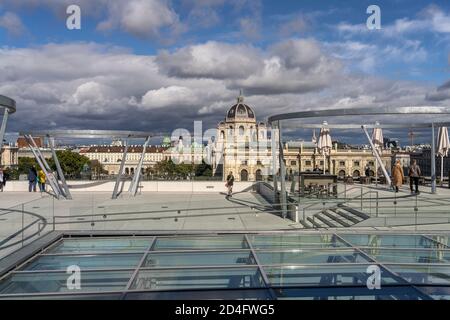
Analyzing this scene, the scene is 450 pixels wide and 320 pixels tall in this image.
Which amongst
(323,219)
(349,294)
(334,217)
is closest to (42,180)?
(323,219)

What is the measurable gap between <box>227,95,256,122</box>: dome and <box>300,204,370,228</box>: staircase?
9961 cm

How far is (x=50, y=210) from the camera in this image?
10.9 meters

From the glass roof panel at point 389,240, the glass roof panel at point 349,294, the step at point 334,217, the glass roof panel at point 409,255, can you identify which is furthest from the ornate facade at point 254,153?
the glass roof panel at point 349,294

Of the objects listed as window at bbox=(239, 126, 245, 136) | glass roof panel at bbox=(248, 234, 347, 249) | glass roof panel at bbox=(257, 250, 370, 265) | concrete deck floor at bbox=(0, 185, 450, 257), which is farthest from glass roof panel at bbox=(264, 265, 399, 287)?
window at bbox=(239, 126, 245, 136)

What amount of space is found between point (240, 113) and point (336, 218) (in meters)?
102

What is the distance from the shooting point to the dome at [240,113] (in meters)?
113

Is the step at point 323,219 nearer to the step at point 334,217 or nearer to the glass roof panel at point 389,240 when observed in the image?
the step at point 334,217

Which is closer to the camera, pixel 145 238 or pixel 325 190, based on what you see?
pixel 145 238

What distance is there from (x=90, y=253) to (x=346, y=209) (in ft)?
25.2

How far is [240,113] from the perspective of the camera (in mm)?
113312

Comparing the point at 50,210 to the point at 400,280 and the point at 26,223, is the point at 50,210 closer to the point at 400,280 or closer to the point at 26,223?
the point at 26,223

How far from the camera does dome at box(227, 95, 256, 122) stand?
113 meters
